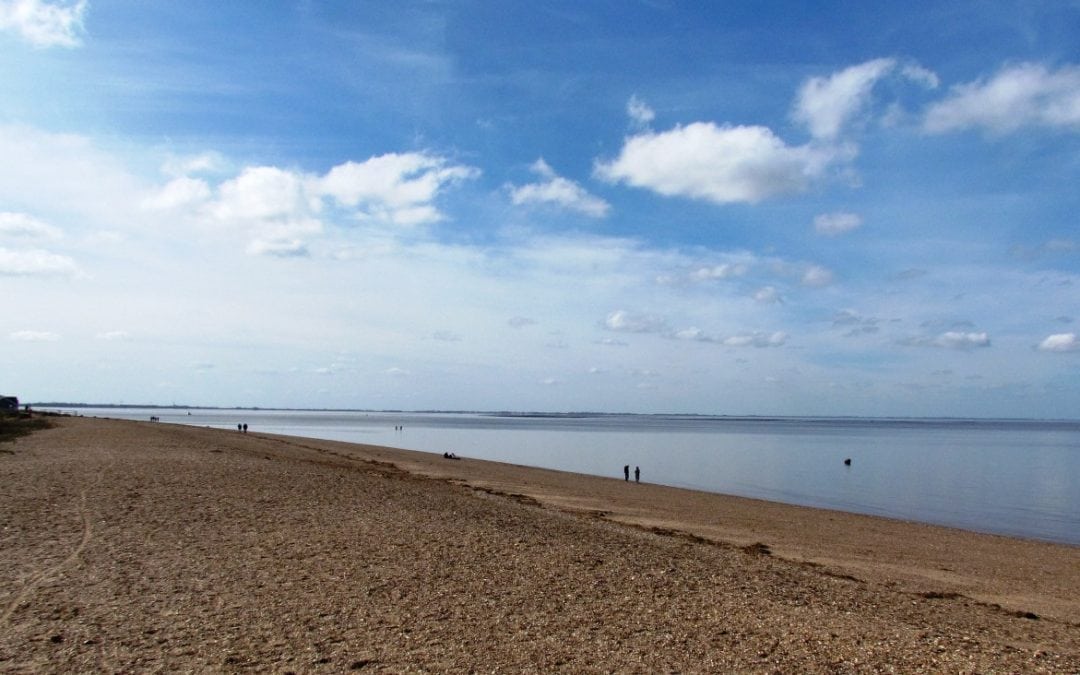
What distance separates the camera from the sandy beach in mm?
7504

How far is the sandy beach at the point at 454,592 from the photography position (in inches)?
295

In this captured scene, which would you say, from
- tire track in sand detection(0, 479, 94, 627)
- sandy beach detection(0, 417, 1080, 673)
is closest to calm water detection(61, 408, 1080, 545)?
sandy beach detection(0, 417, 1080, 673)

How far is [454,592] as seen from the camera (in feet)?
31.9

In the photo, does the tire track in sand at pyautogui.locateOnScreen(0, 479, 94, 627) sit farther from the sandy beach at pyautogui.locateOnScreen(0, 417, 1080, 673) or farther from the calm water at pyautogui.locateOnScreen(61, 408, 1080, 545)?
the calm water at pyautogui.locateOnScreen(61, 408, 1080, 545)

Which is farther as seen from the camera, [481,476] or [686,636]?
[481,476]

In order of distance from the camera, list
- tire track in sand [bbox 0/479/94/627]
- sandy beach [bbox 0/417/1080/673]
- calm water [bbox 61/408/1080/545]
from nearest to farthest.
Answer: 1. sandy beach [bbox 0/417/1080/673]
2. tire track in sand [bbox 0/479/94/627]
3. calm water [bbox 61/408/1080/545]

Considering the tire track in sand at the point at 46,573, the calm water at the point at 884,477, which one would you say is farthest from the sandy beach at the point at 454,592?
the calm water at the point at 884,477

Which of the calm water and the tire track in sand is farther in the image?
the calm water

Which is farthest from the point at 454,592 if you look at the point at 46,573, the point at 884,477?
the point at 884,477

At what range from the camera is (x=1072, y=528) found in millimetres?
26984

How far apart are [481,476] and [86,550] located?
2493 cm

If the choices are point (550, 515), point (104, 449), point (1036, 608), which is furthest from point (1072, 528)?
point (104, 449)

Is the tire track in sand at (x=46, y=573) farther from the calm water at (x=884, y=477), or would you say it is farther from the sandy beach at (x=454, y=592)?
the calm water at (x=884, y=477)

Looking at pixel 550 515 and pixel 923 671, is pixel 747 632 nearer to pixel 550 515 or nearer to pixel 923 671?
pixel 923 671
